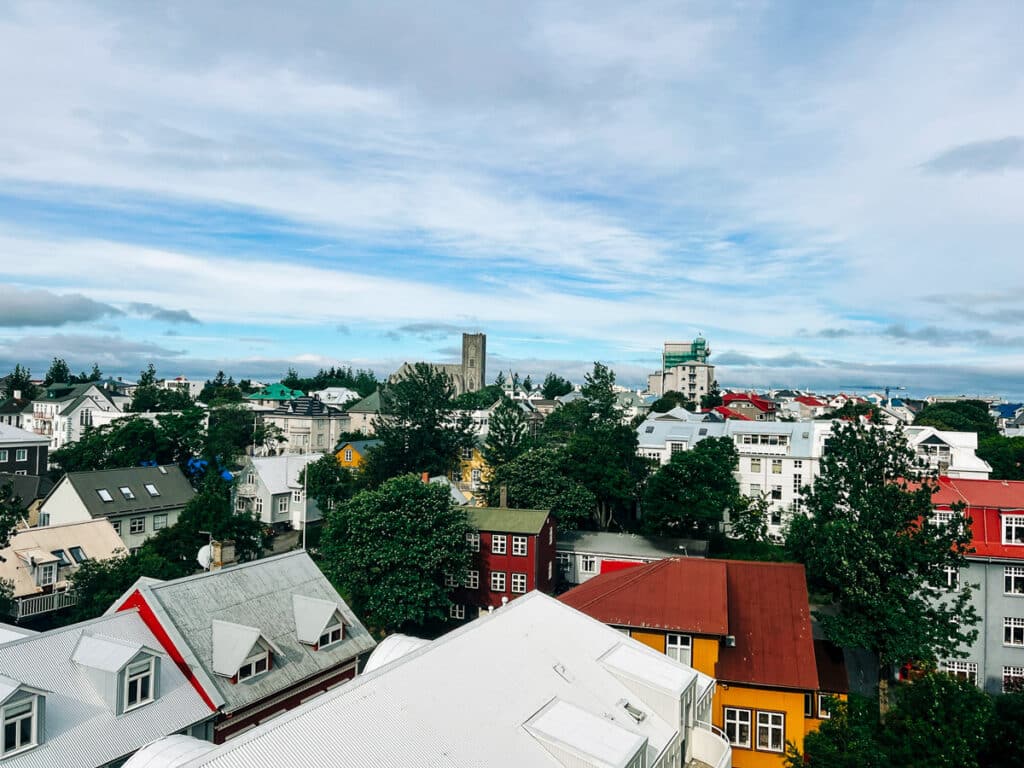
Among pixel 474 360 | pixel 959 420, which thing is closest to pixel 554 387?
pixel 474 360

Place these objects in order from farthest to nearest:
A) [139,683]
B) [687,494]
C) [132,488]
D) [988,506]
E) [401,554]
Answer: [132,488], [687,494], [401,554], [988,506], [139,683]

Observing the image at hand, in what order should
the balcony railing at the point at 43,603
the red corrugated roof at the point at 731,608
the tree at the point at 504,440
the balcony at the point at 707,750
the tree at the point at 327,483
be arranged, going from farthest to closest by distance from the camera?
the tree at the point at 504,440, the tree at the point at 327,483, the balcony railing at the point at 43,603, the red corrugated roof at the point at 731,608, the balcony at the point at 707,750

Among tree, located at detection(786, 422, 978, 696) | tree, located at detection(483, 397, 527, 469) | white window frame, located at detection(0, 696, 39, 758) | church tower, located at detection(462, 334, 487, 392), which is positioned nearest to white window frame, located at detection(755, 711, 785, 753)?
tree, located at detection(786, 422, 978, 696)

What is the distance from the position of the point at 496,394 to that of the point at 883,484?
139 meters

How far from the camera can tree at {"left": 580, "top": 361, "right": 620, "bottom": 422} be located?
218 ft

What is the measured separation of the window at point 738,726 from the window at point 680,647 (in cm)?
200

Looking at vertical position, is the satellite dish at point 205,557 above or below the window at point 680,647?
above

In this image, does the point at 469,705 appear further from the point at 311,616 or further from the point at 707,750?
the point at 311,616

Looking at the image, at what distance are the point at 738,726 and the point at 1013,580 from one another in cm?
1546

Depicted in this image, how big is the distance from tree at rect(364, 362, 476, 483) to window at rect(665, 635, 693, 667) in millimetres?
39527

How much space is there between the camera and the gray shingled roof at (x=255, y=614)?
21531 mm

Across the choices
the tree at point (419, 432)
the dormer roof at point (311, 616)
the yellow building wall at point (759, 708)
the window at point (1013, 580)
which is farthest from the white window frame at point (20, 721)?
the tree at point (419, 432)

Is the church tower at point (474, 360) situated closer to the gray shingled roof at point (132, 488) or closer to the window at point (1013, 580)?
the gray shingled roof at point (132, 488)

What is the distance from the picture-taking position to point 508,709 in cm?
1473
